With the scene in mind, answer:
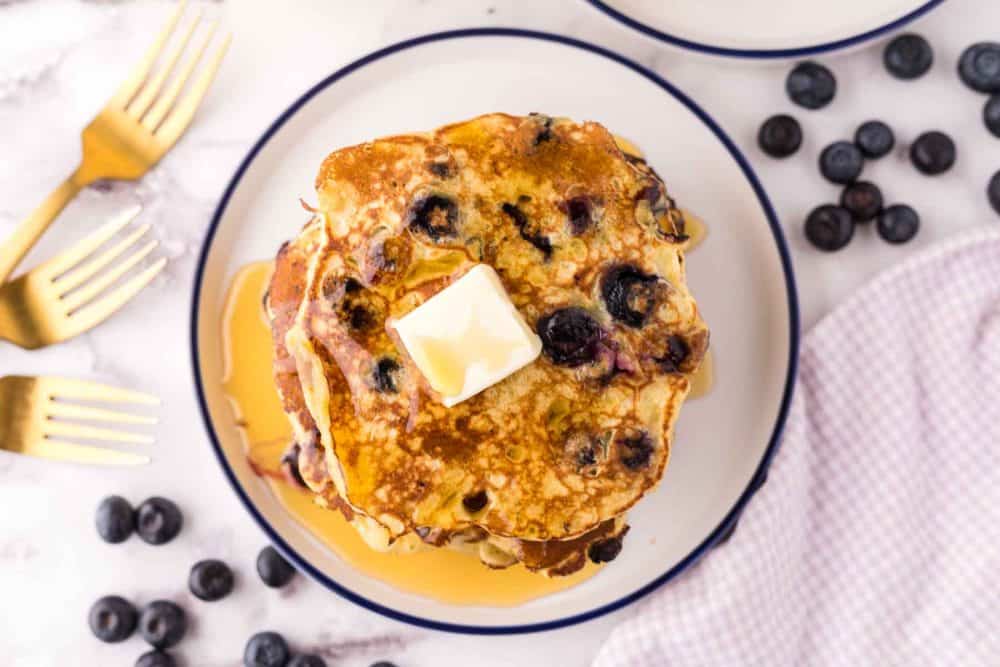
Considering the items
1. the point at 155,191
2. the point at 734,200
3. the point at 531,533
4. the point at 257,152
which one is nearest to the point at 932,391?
the point at 734,200

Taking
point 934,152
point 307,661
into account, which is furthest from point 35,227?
point 934,152

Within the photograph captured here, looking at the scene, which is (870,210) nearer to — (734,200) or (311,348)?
(734,200)

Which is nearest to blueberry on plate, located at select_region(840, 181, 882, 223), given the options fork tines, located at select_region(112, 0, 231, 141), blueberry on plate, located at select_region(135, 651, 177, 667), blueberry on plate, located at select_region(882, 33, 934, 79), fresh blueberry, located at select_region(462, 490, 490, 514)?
blueberry on plate, located at select_region(882, 33, 934, 79)

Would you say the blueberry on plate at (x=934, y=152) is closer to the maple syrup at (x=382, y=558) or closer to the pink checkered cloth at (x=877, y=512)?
the pink checkered cloth at (x=877, y=512)

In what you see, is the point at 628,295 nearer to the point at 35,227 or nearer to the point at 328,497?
the point at 328,497

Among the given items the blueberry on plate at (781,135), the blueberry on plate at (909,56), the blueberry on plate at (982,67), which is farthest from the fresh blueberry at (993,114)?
the blueberry on plate at (781,135)
